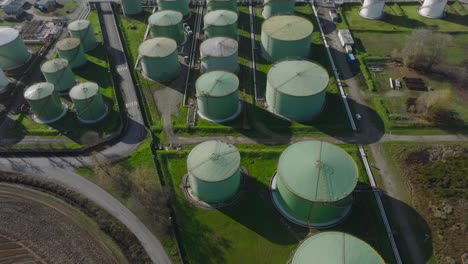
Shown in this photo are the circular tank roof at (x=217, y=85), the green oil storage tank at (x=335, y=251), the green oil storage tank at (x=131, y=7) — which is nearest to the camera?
the green oil storage tank at (x=335, y=251)

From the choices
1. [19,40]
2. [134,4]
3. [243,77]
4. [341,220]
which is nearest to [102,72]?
[19,40]

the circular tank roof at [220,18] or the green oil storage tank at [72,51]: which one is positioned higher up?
the circular tank roof at [220,18]

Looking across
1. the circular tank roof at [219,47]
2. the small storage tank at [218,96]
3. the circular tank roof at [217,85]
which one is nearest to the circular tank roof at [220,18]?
the circular tank roof at [219,47]

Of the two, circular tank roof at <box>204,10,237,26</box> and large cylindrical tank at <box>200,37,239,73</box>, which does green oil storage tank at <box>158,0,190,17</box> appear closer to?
circular tank roof at <box>204,10,237,26</box>

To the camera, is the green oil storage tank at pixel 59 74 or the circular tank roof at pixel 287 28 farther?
the circular tank roof at pixel 287 28

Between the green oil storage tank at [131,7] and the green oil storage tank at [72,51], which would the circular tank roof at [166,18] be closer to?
the green oil storage tank at [131,7]

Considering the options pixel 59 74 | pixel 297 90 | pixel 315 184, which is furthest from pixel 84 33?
pixel 315 184

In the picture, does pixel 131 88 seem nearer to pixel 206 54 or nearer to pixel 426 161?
pixel 206 54
